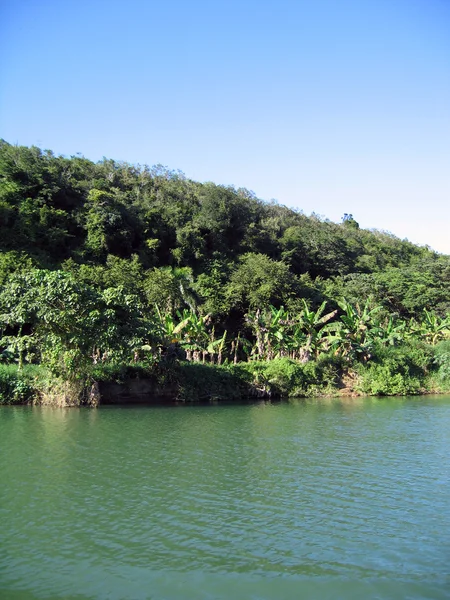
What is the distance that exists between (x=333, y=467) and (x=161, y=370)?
1473cm

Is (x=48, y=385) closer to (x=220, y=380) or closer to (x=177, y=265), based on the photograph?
(x=220, y=380)

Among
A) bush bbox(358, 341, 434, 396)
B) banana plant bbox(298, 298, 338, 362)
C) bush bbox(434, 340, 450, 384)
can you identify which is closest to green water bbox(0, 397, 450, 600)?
banana plant bbox(298, 298, 338, 362)

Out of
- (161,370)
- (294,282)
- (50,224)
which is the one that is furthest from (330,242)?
(161,370)

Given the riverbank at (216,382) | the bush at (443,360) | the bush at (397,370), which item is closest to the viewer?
the riverbank at (216,382)

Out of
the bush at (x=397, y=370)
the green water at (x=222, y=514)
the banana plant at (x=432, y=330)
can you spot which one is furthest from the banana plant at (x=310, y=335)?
the green water at (x=222, y=514)

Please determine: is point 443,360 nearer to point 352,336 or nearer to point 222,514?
point 352,336

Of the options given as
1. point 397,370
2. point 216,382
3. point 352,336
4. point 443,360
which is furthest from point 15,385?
point 443,360

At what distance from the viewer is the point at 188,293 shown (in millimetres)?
A: 36031

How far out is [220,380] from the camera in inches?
1110

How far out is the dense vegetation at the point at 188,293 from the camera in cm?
2305

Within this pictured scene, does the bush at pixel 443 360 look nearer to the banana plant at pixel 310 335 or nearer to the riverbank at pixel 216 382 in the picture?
the riverbank at pixel 216 382

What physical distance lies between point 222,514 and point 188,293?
1056 inches

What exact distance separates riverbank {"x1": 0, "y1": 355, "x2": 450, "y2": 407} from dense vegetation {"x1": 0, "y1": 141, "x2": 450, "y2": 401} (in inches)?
3.3

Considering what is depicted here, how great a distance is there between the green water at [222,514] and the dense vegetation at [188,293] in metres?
6.04
